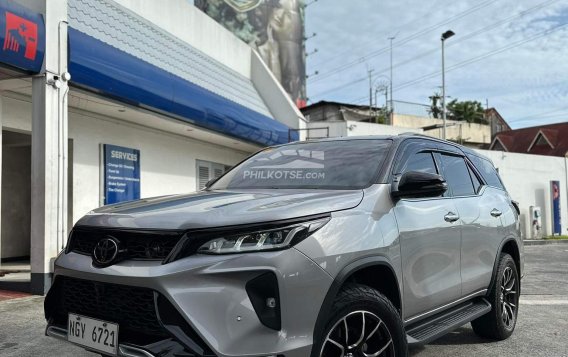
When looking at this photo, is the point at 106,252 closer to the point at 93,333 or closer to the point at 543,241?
the point at 93,333

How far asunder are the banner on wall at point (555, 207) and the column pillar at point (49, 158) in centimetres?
2734

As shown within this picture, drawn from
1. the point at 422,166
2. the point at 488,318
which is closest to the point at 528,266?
the point at 488,318

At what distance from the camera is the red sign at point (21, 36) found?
639 centimetres

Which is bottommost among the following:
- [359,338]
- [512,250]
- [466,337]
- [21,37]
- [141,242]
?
[466,337]

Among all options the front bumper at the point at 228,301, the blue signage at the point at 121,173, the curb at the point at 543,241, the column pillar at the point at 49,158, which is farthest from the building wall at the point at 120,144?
the curb at the point at 543,241

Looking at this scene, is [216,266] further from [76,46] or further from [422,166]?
[76,46]

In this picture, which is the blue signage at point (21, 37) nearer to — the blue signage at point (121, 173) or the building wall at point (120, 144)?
the building wall at point (120, 144)

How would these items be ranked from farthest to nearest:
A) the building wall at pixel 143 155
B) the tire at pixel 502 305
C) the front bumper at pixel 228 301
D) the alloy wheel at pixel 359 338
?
the building wall at pixel 143 155
the tire at pixel 502 305
the alloy wheel at pixel 359 338
the front bumper at pixel 228 301

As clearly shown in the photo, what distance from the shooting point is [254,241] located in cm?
254

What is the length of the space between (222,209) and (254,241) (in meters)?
0.30

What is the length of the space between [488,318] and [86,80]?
6.59 metres

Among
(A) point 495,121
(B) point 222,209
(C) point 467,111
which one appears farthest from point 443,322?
(A) point 495,121

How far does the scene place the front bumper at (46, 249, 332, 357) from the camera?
235 cm

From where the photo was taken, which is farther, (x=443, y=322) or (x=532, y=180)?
(x=532, y=180)
